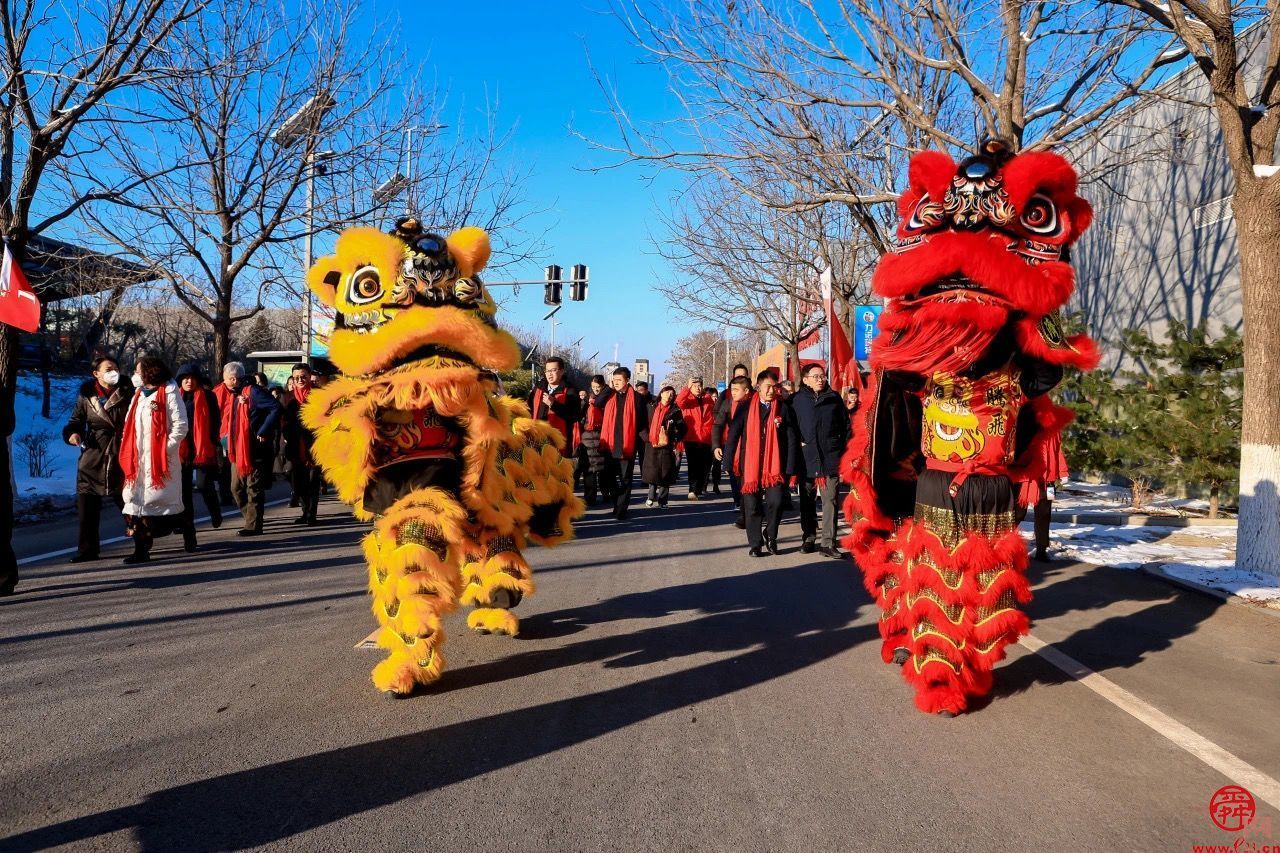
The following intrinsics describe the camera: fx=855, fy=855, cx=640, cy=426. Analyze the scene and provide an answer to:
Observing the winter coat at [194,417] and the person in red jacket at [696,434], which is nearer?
the winter coat at [194,417]

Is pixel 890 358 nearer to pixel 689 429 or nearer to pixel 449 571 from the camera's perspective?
pixel 449 571

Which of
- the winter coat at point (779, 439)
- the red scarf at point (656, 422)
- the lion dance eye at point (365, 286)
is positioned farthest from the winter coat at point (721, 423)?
the lion dance eye at point (365, 286)

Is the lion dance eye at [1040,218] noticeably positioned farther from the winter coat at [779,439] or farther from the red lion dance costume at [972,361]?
the winter coat at [779,439]

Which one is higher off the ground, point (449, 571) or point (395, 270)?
point (395, 270)

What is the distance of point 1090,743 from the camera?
368 cm

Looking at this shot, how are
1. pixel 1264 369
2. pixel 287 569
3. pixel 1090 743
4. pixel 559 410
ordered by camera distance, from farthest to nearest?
pixel 559 410
pixel 287 569
pixel 1264 369
pixel 1090 743

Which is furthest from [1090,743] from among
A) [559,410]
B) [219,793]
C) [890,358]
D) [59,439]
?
[59,439]

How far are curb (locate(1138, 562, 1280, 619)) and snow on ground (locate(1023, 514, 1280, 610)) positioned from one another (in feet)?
0.13

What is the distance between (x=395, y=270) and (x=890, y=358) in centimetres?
253

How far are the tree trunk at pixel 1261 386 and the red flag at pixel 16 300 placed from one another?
384 inches

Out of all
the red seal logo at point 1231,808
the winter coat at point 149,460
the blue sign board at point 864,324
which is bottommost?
the red seal logo at point 1231,808

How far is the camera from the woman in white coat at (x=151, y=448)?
7.71 meters

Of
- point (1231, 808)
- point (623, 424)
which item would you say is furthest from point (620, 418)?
point (1231, 808)

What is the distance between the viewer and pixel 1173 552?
8625 mm
